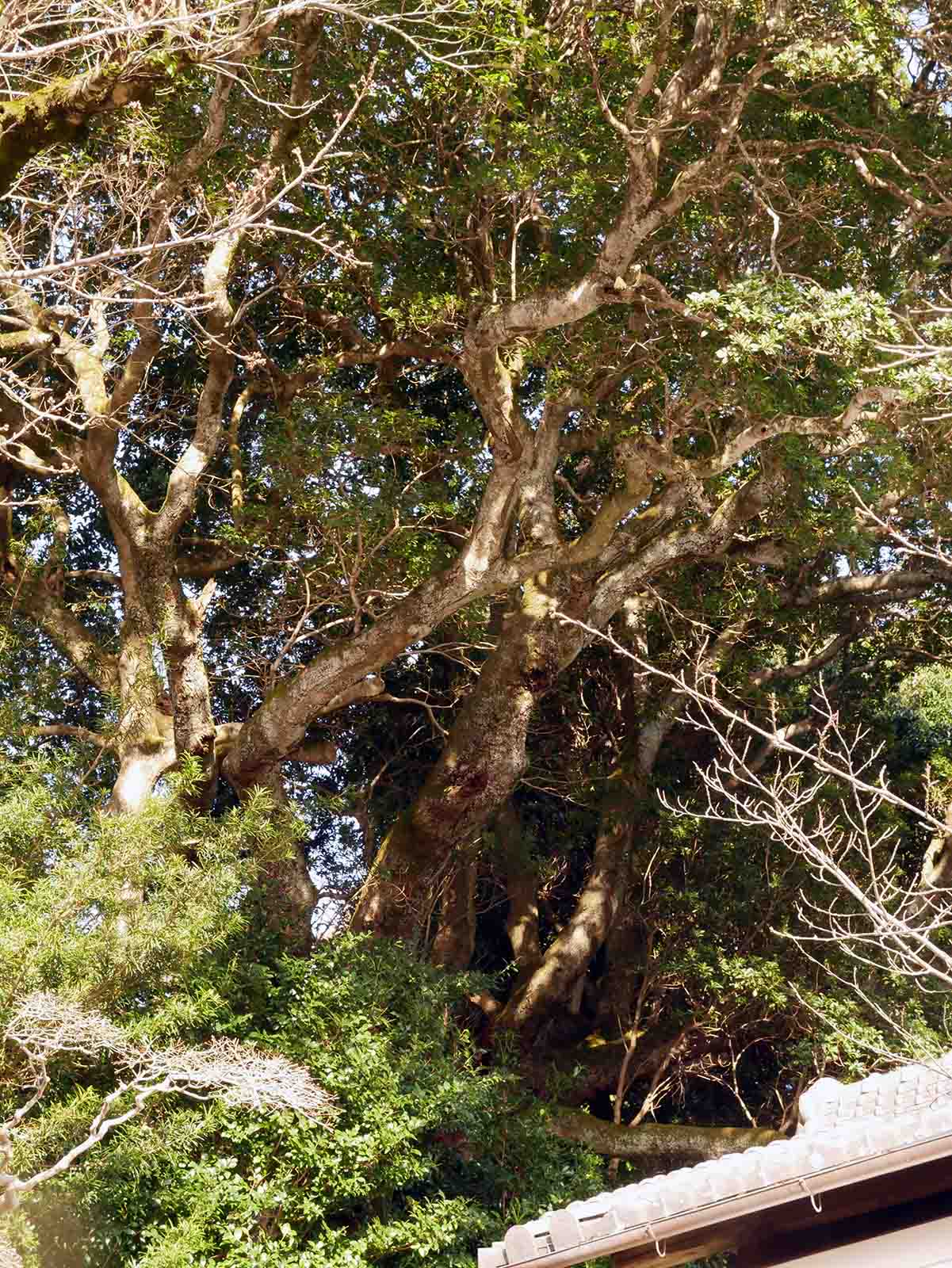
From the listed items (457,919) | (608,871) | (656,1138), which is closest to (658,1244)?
(656,1138)

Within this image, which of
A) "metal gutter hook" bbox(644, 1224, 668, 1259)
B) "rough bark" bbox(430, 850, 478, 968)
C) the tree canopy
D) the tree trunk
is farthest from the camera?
"rough bark" bbox(430, 850, 478, 968)

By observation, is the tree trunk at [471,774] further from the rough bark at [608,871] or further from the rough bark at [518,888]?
the rough bark at [518,888]

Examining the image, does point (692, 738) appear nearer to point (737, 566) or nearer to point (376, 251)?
point (737, 566)

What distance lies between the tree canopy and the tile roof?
200 cm

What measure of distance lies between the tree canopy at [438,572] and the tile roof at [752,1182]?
6.57 feet

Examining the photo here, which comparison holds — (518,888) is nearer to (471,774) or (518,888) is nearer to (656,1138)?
(656,1138)

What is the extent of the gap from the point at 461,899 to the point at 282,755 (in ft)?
10.1

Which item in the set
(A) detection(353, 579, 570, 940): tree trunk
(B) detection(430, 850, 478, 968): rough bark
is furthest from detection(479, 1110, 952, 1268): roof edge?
(B) detection(430, 850, 478, 968): rough bark

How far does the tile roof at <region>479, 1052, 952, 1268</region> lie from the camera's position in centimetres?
499

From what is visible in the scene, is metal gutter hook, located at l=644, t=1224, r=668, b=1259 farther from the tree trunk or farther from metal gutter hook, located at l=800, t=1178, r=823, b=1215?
the tree trunk

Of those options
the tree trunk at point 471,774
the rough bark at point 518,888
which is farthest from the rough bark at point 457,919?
the tree trunk at point 471,774

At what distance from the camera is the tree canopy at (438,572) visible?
329 inches

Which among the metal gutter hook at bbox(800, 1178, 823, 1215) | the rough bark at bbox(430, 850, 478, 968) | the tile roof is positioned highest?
the rough bark at bbox(430, 850, 478, 968)

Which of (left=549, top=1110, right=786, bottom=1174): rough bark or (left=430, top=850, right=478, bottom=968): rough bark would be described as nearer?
(left=549, top=1110, right=786, bottom=1174): rough bark
